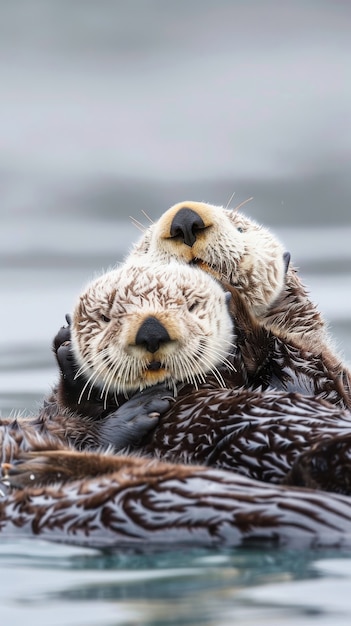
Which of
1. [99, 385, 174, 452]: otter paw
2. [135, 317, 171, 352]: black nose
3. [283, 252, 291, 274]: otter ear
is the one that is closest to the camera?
[135, 317, 171, 352]: black nose

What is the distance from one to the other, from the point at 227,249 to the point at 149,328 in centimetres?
126

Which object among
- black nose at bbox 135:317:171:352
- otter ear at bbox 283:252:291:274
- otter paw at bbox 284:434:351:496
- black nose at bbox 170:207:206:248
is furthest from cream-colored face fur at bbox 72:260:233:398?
otter paw at bbox 284:434:351:496

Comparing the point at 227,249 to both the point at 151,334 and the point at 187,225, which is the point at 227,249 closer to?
the point at 187,225

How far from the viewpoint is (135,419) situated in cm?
445

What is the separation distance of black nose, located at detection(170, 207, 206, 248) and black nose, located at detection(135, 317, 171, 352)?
3.42 feet

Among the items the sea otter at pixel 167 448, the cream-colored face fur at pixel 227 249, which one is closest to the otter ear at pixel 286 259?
the cream-colored face fur at pixel 227 249

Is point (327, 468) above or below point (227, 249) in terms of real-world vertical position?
below

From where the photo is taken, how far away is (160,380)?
14.8 ft

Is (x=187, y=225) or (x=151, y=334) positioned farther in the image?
(x=187, y=225)

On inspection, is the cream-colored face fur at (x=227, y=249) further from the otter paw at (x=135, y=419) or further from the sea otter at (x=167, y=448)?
the otter paw at (x=135, y=419)

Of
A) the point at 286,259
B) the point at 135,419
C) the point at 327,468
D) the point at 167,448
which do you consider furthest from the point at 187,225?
the point at 327,468

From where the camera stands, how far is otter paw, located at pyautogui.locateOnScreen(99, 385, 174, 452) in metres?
4.42

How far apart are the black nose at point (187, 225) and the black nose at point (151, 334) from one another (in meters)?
1.04

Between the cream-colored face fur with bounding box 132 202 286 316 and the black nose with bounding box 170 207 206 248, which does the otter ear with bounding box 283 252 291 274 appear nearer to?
the cream-colored face fur with bounding box 132 202 286 316
